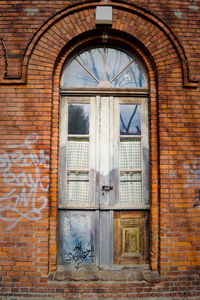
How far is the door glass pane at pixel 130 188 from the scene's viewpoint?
11.7 feet

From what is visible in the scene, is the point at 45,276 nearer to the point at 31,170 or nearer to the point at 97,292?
the point at 97,292

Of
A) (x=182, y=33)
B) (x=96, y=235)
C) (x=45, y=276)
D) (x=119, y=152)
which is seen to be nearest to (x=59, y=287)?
(x=45, y=276)

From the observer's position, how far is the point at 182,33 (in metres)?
3.50

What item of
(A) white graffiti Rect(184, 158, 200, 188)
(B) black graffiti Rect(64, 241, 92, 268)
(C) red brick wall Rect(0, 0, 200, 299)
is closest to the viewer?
(C) red brick wall Rect(0, 0, 200, 299)

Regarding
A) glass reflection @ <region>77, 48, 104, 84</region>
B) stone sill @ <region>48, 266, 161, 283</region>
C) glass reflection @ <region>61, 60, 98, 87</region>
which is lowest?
stone sill @ <region>48, 266, 161, 283</region>

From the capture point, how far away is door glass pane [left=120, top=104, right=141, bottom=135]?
3678 millimetres

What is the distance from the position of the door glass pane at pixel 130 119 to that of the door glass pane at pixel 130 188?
2.26ft

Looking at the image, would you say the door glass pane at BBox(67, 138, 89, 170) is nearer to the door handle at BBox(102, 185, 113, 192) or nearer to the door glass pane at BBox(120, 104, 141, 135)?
the door handle at BBox(102, 185, 113, 192)

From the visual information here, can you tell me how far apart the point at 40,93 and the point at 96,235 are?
233cm

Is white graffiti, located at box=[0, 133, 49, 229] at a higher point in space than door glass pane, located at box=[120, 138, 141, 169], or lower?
lower

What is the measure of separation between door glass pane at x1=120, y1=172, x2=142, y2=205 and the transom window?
0.02m

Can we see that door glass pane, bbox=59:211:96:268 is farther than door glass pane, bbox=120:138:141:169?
No

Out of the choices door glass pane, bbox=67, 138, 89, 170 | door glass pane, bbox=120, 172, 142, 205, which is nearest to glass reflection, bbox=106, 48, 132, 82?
door glass pane, bbox=67, 138, 89, 170

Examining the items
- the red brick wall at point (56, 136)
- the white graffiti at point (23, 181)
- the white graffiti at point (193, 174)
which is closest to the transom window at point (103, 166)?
the red brick wall at point (56, 136)
